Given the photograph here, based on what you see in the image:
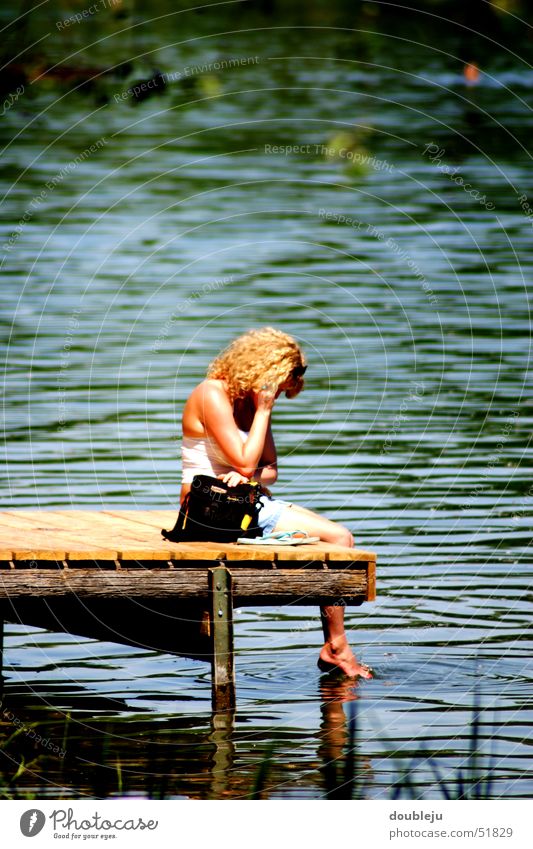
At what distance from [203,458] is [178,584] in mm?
1026

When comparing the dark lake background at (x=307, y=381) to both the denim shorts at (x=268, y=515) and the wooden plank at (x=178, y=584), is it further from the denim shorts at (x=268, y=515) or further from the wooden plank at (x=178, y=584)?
the denim shorts at (x=268, y=515)

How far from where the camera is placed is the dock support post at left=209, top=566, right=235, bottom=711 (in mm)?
9641

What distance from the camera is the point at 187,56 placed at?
51.2 meters

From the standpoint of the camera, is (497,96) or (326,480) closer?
(326,480)

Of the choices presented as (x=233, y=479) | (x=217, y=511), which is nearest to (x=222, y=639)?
(x=217, y=511)

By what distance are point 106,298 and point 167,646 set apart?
49.0 ft

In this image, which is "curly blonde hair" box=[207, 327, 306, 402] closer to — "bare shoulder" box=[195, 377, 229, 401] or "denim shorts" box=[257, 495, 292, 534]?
"bare shoulder" box=[195, 377, 229, 401]

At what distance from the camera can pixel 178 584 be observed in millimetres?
9719

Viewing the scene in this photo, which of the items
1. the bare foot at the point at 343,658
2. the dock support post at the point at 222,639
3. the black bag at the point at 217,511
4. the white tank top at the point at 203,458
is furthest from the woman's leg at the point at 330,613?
the dock support post at the point at 222,639

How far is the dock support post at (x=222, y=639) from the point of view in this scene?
9.64 metres

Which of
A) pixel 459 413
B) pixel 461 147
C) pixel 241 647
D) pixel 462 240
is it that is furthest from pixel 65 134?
pixel 241 647

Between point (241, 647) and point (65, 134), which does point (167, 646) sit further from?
point (65, 134)

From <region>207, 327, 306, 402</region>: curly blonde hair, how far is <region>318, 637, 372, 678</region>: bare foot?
1.71m

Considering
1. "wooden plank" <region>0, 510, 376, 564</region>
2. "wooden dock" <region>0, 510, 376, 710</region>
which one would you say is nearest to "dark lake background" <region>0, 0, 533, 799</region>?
"wooden dock" <region>0, 510, 376, 710</region>
